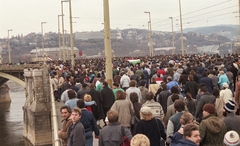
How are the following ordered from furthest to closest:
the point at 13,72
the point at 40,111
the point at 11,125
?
the point at 13,72 → the point at 11,125 → the point at 40,111

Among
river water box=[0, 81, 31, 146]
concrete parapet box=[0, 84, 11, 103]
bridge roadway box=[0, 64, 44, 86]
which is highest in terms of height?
bridge roadway box=[0, 64, 44, 86]

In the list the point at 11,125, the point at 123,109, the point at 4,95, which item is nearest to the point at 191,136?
the point at 123,109

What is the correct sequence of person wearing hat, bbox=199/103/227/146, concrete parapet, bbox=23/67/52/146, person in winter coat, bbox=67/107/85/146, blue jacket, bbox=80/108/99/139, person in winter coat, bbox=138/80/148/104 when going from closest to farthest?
person wearing hat, bbox=199/103/227/146 → person in winter coat, bbox=67/107/85/146 → blue jacket, bbox=80/108/99/139 → person in winter coat, bbox=138/80/148/104 → concrete parapet, bbox=23/67/52/146

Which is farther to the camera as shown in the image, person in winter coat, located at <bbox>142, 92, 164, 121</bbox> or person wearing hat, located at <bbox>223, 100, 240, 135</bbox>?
person in winter coat, located at <bbox>142, 92, 164, 121</bbox>

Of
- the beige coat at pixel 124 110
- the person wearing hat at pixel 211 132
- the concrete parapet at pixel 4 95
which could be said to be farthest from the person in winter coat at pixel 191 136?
the concrete parapet at pixel 4 95

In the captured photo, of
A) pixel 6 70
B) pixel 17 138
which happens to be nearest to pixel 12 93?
pixel 6 70

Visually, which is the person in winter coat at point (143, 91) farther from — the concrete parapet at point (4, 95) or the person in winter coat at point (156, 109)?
the concrete parapet at point (4, 95)

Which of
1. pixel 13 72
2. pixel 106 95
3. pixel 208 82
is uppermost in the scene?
pixel 208 82

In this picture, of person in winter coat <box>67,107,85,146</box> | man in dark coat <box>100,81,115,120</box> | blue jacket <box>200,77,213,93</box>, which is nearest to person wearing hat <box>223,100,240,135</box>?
person in winter coat <box>67,107,85,146</box>

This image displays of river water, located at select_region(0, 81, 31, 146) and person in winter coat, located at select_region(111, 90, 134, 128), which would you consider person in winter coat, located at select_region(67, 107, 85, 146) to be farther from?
river water, located at select_region(0, 81, 31, 146)

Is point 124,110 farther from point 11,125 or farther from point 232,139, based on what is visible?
point 11,125

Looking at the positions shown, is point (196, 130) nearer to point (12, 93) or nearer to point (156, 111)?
point (156, 111)

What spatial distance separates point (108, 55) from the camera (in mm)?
15414

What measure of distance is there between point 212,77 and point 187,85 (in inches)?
108
